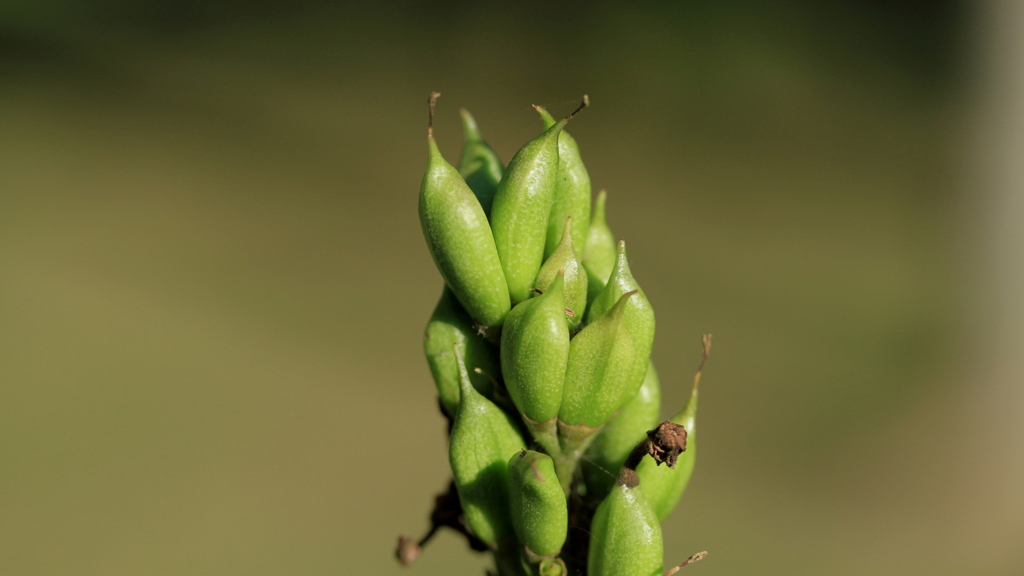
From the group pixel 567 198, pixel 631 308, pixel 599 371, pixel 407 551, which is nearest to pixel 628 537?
pixel 599 371

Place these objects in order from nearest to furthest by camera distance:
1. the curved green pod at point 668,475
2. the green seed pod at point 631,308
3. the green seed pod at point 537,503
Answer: the green seed pod at point 537,503, the green seed pod at point 631,308, the curved green pod at point 668,475

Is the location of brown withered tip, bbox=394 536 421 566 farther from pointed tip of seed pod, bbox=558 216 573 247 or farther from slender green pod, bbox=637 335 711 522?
pointed tip of seed pod, bbox=558 216 573 247

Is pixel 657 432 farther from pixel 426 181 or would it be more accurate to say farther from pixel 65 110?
pixel 65 110

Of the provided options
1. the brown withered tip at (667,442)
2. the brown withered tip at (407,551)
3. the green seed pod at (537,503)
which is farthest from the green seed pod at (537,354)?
the brown withered tip at (407,551)

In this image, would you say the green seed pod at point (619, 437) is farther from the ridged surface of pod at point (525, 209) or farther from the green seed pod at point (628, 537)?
the ridged surface of pod at point (525, 209)

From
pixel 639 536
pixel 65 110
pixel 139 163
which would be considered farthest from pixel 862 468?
pixel 65 110

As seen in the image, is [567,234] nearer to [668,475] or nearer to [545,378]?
[545,378]
